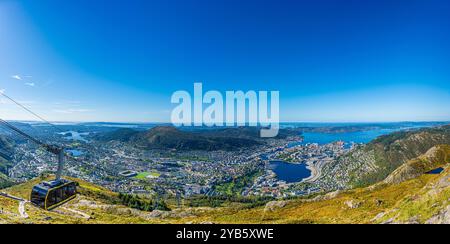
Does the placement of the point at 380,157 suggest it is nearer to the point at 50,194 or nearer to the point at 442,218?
the point at 442,218

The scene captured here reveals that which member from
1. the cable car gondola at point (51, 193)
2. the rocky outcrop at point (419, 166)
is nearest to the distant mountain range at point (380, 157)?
the rocky outcrop at point (419, 166)

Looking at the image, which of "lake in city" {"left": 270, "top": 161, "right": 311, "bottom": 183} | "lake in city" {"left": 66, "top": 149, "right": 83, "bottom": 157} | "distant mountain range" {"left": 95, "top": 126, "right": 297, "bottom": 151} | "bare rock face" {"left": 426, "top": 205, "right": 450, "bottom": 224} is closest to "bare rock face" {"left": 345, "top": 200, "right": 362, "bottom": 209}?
"bare rock face" {"left": 426, "top": 205, "right": 450, "bottom": 224}

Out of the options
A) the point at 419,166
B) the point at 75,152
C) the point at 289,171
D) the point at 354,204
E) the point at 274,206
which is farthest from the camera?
the point at 75,152

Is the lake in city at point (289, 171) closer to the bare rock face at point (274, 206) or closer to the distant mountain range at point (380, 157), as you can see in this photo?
the distant mountain range at point (380, 157)

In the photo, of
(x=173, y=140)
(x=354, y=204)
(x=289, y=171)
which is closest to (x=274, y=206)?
(x=354, y=204)

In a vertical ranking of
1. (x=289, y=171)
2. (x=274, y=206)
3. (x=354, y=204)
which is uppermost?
(x=354, y=204)
